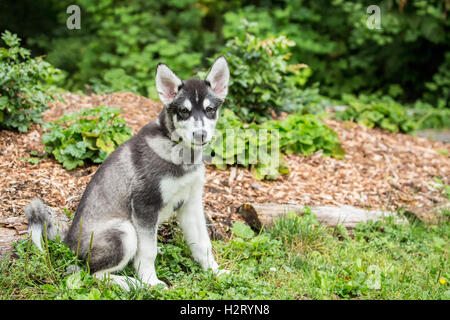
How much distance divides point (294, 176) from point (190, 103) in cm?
263

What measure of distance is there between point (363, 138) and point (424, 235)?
2.41 metres

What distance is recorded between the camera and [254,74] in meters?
6.65

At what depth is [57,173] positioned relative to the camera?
5.10 m

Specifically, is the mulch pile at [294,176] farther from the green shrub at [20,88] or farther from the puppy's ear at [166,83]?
the puppy's ear at [166,83]

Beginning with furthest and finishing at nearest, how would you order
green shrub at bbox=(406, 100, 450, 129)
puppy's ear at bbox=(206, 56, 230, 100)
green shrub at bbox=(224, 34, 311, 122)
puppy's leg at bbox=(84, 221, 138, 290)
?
green shrub at bbox=(406, 100, 450, 129)
green shrub at bbox=(224, 34, 311, 122)
puppy's ear at bbox=(206, 56, 230, 100)
puppy's leg at bbox=(84, 221, 138, 290)

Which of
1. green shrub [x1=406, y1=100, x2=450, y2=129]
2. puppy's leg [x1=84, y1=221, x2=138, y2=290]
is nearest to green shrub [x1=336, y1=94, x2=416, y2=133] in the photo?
green shrub [x1=406, y1=100, x2=450, y2=129]

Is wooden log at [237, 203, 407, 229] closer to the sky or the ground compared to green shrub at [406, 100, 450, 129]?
closer to the ground

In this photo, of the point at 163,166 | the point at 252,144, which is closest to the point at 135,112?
the point at 252,144

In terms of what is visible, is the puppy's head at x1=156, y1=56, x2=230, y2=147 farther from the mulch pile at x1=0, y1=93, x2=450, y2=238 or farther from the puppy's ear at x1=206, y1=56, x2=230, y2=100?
the mulch pile at x1=0, y1=93, x2=450, y2=238

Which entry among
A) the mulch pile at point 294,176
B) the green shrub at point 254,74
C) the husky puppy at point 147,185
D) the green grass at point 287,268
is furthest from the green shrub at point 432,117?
the husky puppy at point 147,185

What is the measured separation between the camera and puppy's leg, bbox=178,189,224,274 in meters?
4.13

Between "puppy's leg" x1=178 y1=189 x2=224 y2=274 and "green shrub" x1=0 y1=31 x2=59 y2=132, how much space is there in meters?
2.63

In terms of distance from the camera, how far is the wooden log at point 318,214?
489 centimetres

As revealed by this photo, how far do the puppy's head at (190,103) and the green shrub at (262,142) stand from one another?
1802 millimetres
